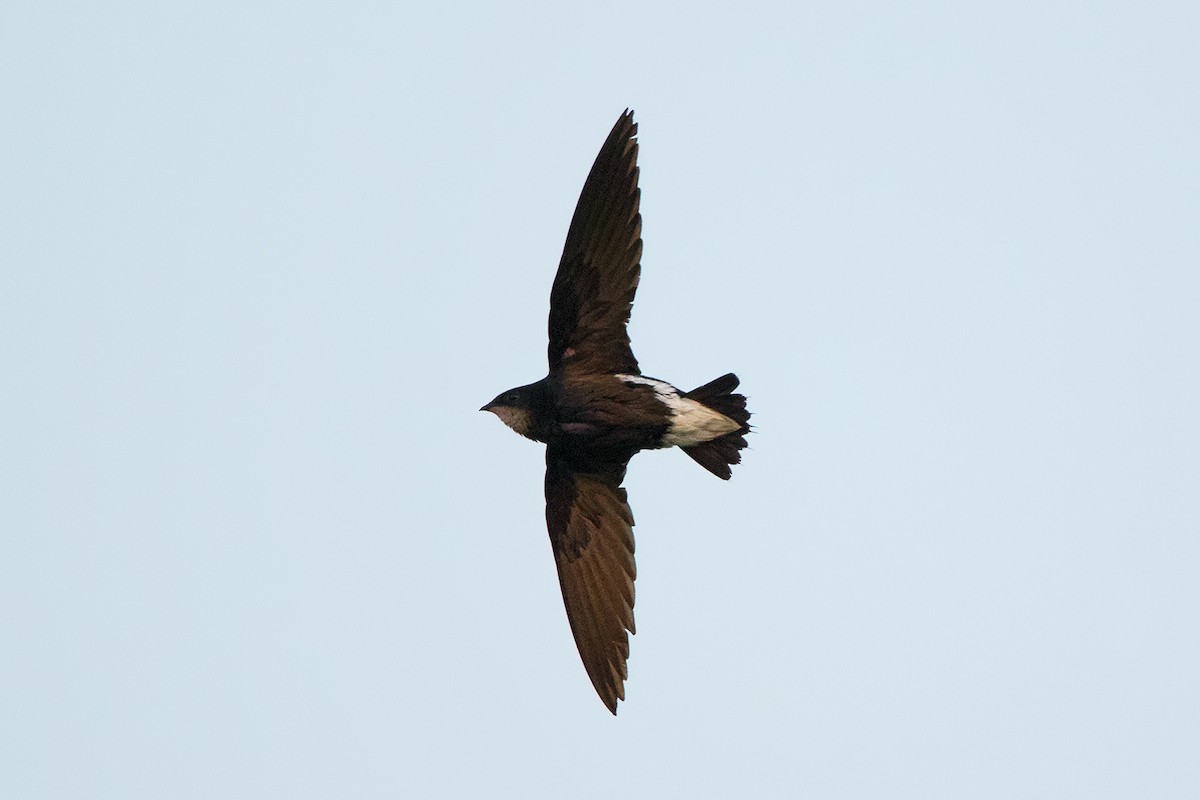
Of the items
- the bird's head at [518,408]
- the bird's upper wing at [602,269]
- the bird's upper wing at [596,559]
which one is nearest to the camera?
the bird's upper wing at [602,269]

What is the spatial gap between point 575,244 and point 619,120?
0.85 meters

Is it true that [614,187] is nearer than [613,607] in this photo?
Yes

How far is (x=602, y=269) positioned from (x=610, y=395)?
2.70 ft

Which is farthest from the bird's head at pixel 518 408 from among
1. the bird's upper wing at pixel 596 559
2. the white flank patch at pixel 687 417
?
the white flank patch at pixel 687 417

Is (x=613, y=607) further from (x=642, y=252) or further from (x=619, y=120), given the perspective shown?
(x=619, y=120)

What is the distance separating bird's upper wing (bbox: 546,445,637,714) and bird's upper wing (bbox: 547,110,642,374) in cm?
83

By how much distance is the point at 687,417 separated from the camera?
10461 millimetres

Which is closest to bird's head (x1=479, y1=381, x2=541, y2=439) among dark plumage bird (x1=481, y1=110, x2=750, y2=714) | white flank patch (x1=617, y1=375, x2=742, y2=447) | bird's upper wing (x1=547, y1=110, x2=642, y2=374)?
dark plumage bird (x1=481, y1=110, x2=750, y2=714)

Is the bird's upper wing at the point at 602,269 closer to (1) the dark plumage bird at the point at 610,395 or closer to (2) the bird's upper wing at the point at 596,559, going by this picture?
(1) the dark plumage bird at the point at 610,395

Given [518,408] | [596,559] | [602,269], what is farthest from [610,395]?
[596,559]

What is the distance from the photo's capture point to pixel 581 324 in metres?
10.7

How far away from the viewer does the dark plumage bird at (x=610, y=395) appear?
10.4 metres

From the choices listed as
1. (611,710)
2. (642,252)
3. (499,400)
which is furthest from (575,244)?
(611,710)

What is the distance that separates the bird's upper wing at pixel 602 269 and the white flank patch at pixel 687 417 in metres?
0.21
